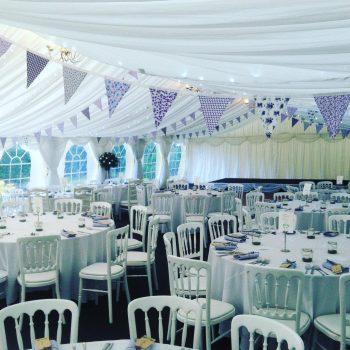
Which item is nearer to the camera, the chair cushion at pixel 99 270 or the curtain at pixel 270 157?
the chair cushion at pixel 99 270

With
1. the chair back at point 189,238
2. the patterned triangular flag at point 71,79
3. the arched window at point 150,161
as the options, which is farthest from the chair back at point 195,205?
the arched window at point 150,161

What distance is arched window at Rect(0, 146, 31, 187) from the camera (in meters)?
11.2

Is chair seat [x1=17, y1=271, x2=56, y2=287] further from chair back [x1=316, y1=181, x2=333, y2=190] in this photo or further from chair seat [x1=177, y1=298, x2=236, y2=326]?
chair back [x1=316, y1=181, x2=333, y2=190]

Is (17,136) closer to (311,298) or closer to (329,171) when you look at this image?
(311,298)

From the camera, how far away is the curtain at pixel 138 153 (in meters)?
15.4

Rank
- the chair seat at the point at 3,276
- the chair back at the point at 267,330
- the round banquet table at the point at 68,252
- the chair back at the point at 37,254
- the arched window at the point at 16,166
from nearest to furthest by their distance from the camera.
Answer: the chair back at the point at 267,330 → the chair back at the point at 37,254 → the chair seat at the point at 3,276 → the round banquet table at the point at 68,252 → the arched window at the point at 16,166

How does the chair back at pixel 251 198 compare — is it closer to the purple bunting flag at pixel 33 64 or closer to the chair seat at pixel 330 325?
the purple bunting flag at pixel 33 64

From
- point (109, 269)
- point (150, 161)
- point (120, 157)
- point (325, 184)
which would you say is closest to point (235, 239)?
point (109, 269)

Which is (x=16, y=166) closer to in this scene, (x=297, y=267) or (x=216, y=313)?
(x=216, y=313)

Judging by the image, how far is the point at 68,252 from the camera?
5223 mm

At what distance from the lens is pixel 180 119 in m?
13.1

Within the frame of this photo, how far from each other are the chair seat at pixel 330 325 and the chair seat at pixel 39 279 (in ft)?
9.14

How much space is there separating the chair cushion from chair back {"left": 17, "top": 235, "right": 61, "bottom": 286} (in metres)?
0.34

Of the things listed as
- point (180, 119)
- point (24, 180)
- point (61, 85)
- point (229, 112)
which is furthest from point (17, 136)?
point (229, 112)
